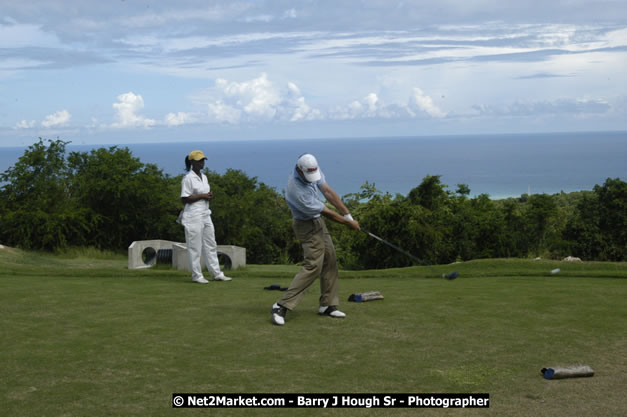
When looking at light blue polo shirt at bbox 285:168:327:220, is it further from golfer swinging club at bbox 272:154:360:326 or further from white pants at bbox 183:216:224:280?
white pants at bbox 183:216:224:280

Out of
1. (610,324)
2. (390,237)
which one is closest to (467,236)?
(390,237)

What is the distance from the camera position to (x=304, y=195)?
25.9ft

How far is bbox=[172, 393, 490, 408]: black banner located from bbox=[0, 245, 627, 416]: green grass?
10 centimetres

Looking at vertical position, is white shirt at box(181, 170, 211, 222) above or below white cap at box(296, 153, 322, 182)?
below

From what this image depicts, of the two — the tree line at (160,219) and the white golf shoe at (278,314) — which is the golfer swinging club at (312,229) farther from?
the tree line at (160,219)

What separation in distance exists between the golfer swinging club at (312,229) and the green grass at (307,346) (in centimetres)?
26

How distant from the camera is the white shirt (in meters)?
11.8

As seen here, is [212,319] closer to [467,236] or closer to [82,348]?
[82,348]

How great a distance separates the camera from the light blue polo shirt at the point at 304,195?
7.90 m

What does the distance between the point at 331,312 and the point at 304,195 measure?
1.50 m

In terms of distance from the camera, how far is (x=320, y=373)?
5488 mm

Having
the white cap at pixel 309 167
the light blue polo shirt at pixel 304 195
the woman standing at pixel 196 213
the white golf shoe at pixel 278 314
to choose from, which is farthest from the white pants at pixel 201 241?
the white cap at pixel 309 167

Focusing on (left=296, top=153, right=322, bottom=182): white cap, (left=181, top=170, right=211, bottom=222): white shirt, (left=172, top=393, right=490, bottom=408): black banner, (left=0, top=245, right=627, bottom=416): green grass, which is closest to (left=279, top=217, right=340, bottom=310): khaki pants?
(left=0, top=245, right=627, bottom=416): green grass

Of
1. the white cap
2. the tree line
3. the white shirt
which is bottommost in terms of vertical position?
the tree line
